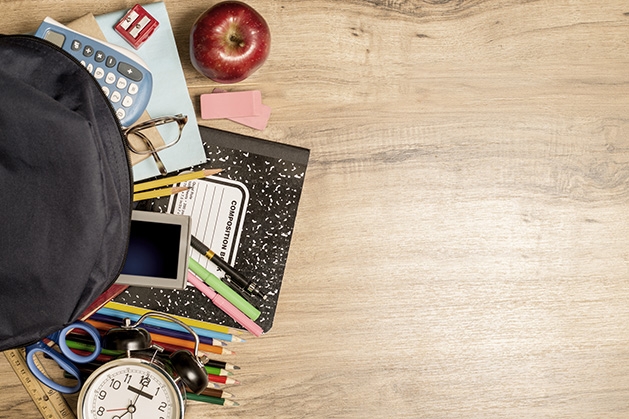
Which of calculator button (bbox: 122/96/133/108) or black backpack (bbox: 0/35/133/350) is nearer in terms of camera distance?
black backpack (bbox: 0/35/133/350)

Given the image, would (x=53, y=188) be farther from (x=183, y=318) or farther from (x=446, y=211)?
(x=446, y=211)

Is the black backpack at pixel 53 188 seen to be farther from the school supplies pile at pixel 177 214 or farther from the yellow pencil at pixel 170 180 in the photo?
the yellow pencil at pixel 170 180

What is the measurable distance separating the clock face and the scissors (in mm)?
40

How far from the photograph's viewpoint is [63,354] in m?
0.80

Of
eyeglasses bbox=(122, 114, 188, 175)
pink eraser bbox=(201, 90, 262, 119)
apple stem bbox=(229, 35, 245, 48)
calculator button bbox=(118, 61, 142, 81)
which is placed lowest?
eyeglasses bbox=(122, 114, 188, 175)

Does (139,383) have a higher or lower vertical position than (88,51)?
lower

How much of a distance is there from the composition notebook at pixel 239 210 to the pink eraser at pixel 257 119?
2 centimetres

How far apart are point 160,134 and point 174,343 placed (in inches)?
11.5

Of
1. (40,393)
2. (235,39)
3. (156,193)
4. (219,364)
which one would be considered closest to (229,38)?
(235,39)

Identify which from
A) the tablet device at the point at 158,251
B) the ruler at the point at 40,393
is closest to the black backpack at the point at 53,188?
the tablet device at the point at 158,251

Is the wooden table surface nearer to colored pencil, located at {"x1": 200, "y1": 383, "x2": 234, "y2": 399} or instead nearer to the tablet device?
colored pencil, located at {"x1": 200, "y1": 383, "x2": 234, "y2": 399}

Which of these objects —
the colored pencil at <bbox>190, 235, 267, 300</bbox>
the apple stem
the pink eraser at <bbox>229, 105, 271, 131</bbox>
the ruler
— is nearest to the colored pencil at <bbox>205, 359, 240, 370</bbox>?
the colored pencil at <bbox>190, 235, 267, 300</bbox>

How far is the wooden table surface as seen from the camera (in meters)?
0.83

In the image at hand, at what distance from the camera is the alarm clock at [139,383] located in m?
0.76
